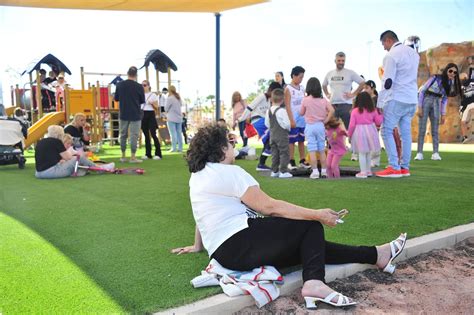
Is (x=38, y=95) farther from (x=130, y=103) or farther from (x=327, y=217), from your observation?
(x=327, y=217)

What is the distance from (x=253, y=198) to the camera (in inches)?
107

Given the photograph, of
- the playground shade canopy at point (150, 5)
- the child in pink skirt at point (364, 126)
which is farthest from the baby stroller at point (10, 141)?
the child in pink skirt at point (364, 126)

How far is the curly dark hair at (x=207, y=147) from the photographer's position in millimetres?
2824

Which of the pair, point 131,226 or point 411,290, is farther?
point 131,226

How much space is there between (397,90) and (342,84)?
187 centimetres

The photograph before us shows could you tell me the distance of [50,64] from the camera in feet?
49.5

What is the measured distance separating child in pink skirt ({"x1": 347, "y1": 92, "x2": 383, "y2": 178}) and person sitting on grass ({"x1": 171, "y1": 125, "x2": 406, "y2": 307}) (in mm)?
4028

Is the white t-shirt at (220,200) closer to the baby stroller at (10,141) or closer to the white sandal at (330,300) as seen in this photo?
the white sandal at (330,300)

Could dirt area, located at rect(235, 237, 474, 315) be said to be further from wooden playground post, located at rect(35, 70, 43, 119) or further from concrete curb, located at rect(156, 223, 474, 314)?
wooden playground post, located at rect(35, 70, 43, 119)

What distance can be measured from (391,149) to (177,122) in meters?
6.81

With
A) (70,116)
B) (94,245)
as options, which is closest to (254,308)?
(94,245)

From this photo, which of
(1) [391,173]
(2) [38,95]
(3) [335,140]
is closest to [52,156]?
(3) [335,140]

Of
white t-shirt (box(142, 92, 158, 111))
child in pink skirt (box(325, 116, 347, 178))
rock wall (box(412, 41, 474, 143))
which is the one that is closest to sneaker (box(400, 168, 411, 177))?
child in pink skirt (box(325, 116, 347, 178))

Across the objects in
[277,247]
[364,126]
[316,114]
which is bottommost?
[277,247]
